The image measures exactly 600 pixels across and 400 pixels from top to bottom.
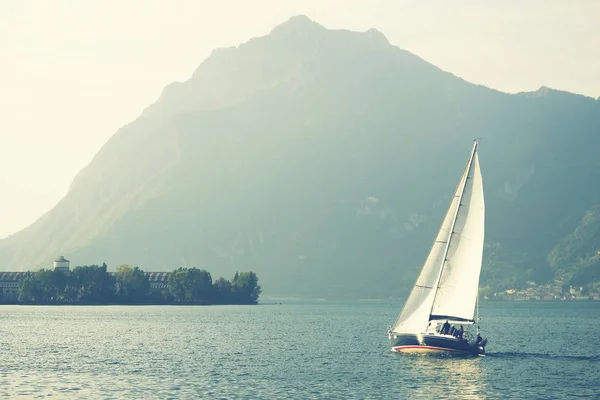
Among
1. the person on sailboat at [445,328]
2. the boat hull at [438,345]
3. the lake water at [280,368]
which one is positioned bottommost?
the lake water at [280,368]

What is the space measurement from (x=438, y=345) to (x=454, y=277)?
26.1ft

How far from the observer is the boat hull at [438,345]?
104m

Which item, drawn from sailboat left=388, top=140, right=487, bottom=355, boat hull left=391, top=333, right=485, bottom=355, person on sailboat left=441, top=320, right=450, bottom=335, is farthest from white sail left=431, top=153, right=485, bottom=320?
boat hull left=391, top=333, right=485, bottom=355

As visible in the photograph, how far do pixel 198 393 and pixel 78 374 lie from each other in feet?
66.7

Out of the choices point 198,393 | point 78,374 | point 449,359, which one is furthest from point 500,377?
point 78,374

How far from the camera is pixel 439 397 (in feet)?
265

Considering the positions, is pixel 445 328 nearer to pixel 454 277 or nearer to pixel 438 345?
pixel 438 345

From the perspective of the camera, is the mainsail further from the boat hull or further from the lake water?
the lake water

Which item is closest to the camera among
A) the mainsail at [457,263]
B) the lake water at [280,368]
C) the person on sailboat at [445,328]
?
the lake water at [280,368]

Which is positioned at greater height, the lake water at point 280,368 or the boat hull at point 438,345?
the boat hull at point 438,345

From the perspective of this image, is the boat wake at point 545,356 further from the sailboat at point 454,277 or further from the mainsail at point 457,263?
the mainsail at point 457,263

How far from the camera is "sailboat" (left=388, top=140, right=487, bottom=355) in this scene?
4141 inches

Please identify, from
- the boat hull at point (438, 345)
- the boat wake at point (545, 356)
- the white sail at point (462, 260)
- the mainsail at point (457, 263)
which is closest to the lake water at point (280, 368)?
the boat wake at point (545, 356)

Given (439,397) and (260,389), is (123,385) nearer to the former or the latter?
(260,389)
